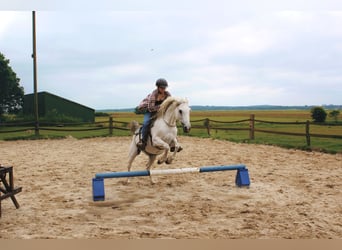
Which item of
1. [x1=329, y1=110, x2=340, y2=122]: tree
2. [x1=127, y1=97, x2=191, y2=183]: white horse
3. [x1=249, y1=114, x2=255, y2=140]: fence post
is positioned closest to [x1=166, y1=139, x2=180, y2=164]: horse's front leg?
[x1=127, y1=97, x2=191, y2=183]: white horse

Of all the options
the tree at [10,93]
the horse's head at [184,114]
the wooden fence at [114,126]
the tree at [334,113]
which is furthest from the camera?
the tree at [10,93]

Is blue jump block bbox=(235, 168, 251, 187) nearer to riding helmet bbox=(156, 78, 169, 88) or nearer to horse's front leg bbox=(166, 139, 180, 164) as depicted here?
horse's front leg bbox=(166, 139, 180, 164)

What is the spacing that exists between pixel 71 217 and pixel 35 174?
3139 millimetres

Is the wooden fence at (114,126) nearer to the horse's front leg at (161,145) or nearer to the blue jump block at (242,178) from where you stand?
the blue jump block at (242,178)

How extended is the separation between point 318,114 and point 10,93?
43.2ft

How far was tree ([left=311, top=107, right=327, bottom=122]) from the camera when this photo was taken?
11.2m

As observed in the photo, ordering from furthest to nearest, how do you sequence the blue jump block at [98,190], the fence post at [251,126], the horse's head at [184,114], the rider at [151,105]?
1. the fence post at [251,126]
2. the rider at [151,105]
3. the blue jump block at [98,190]
4. the horse's head at [184,114]

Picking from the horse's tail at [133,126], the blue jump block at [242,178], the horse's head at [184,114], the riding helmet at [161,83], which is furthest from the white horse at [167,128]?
the blue jump block at [242,178]

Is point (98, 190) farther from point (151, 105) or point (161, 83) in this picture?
point (161, 83)

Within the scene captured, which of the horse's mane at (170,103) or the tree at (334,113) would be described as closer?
the horse's mane at (170,103)

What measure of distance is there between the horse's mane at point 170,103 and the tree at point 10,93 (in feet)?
40.1

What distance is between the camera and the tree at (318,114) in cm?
1116

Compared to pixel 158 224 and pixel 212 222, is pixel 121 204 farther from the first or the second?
pixel 212 222

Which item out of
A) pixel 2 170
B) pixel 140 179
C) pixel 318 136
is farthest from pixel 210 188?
pixel 318 136
